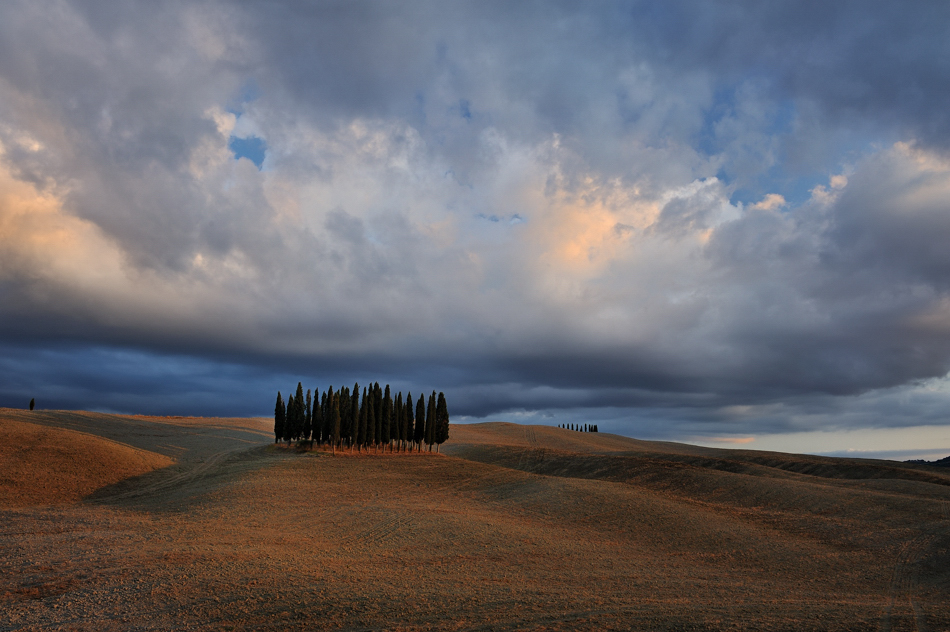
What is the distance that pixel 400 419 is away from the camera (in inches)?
2825

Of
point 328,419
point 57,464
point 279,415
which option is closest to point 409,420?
point 328,419

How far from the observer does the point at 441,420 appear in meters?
74.8

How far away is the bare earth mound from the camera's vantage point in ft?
122

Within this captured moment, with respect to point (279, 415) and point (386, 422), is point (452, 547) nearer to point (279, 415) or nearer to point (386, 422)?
point (386, 422)

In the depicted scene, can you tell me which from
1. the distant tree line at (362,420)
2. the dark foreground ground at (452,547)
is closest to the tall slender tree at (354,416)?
the distant tree line at (362,420)

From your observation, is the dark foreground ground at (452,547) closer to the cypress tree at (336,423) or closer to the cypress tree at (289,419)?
the cypress tree at (336,423)

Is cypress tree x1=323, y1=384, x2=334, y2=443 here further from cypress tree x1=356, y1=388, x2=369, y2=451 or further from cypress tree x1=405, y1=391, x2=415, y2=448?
cypress tree x1=405, y1=391, x2=415, y2=448

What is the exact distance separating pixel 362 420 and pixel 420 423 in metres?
9.12

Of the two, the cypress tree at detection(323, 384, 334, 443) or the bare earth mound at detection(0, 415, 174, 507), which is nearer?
the bare earth mound at detection(0, 415, 174, 507)

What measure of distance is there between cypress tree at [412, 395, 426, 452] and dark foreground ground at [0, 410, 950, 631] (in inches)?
812

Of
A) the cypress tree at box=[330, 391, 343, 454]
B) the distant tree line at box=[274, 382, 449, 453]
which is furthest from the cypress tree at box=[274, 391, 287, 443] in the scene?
the cypress tree at box=[330, 391, 343, 454]

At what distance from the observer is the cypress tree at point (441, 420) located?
74188mm

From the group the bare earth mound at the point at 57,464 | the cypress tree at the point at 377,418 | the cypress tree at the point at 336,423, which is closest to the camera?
the bare earth mound at the point at 57,464

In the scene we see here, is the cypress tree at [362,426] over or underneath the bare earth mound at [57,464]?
over
